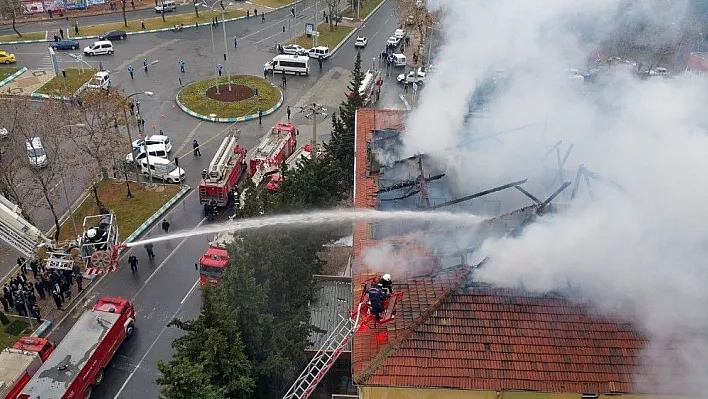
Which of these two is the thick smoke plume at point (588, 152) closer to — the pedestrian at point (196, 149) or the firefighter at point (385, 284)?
the firefighter at point (385, 284)

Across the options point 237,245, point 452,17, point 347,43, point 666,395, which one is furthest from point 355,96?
point 347,43

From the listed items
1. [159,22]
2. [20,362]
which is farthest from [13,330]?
[159,22]

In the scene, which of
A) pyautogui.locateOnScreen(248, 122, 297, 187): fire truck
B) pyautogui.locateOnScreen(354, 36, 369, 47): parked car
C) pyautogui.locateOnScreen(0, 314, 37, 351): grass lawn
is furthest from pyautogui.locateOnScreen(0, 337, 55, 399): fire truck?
pyautogui.locateOnScreen(354, 36, 369, 47): parked car

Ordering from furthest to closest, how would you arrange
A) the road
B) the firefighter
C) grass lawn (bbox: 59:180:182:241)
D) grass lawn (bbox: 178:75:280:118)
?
grass lawn (bbox: 178:75:280:118) < grass lawn (bbox: 59:180:182:241) < the road < the firefighter

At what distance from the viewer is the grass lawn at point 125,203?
2495 cm

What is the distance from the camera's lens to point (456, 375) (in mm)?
10766

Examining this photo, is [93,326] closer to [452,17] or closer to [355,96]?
[355,96]

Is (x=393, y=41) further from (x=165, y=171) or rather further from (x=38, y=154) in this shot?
(x=38, y=154)

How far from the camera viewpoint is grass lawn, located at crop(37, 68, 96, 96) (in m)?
36.5

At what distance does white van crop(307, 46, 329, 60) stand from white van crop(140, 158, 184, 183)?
758 inches

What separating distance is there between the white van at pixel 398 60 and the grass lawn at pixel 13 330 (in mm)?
31664

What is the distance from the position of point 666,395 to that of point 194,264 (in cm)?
1744

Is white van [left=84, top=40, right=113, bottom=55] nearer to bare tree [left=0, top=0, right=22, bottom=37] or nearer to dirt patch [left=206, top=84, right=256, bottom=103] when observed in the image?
bare tree [left=0, top=0, right=22, bottom=37]

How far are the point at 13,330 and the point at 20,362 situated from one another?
323cm
